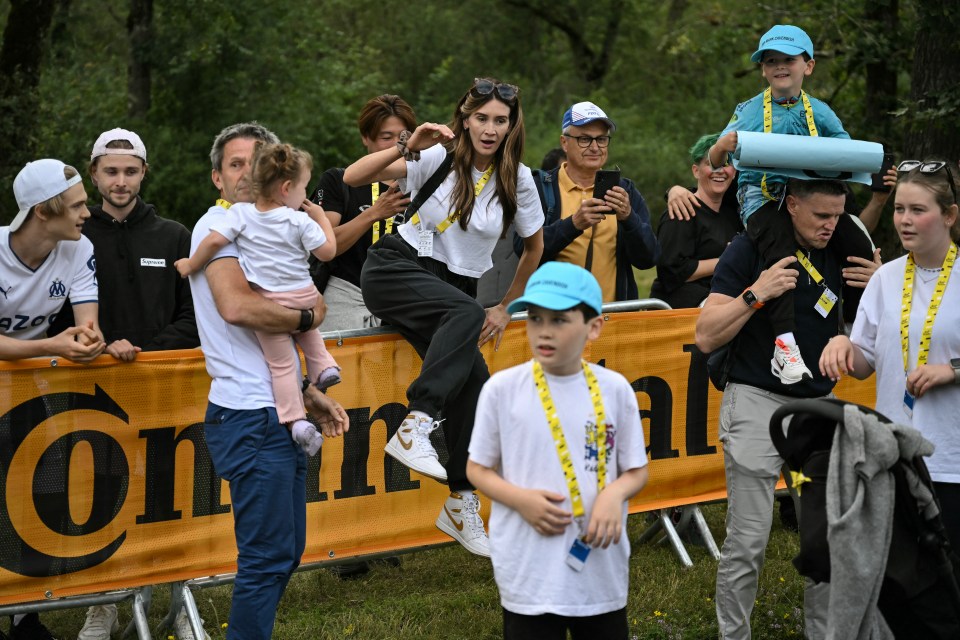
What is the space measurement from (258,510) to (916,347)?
2.85 metres

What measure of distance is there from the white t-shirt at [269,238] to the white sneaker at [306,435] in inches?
23.0

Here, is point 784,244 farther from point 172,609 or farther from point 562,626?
point 172,609

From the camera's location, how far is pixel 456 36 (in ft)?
109

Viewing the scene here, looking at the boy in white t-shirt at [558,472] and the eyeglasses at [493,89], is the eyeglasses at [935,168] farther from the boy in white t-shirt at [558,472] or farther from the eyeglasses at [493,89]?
the eyeglasses at [493,89]

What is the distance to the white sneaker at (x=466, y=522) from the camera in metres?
6.21

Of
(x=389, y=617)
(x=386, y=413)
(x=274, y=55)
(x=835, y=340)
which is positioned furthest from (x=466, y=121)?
(x=274, y=55)

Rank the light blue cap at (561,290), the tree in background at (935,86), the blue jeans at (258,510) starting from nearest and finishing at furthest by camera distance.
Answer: the light blue cap at (561,290)
the blue jeans at (258,510)
the tree in background at (935,86)

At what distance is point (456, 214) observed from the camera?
237 inches

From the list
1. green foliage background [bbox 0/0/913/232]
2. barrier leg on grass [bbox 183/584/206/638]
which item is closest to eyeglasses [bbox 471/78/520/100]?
barrier leg on grass [bbox 183/584/206/638]

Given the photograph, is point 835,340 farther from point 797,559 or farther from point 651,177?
point 651,177

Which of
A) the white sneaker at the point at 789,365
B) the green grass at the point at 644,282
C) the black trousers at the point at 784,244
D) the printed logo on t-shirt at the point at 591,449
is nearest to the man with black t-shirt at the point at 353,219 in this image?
the black trousers at the point at 784,244

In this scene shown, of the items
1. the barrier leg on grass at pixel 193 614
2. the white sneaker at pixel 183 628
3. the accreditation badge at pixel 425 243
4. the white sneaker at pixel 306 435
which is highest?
the accreditation badge at pixel 425 243

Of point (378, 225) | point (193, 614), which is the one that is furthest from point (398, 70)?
point (193, 614)

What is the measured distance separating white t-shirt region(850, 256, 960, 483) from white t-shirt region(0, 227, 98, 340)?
362 cm
